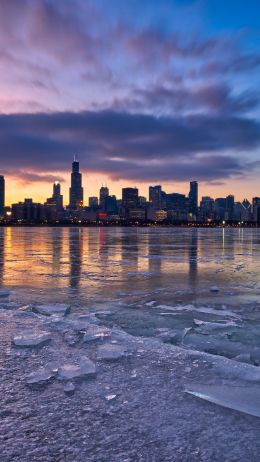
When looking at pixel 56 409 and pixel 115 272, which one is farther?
pixel 115 272

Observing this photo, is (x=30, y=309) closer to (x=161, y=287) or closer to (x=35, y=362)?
(x=35, y=362)

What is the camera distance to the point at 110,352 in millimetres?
4621

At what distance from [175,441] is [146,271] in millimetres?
11172

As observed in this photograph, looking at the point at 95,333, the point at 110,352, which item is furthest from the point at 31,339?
the point at 110,352

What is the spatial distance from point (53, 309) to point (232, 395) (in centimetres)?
448

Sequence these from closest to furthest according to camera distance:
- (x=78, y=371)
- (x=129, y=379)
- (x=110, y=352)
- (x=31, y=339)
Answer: (x=129, y=379) < (x=78, y=371) < (x=110, y=352) < (x=31, y=339)

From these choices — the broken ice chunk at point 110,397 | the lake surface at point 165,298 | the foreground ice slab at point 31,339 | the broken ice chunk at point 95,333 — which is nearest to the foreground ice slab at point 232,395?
the broken ice chunk at point 110,397

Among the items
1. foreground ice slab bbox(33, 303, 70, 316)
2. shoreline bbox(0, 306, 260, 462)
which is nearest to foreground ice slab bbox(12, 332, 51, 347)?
shoreline bbox(0, 306, 260, 462)

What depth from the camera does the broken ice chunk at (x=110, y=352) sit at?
4477 mm

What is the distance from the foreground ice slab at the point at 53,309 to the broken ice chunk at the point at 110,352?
7.41 feet

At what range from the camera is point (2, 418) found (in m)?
2.94

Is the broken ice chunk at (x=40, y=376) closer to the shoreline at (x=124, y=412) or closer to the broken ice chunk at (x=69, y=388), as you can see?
the shoreline at (x=124, y=412)

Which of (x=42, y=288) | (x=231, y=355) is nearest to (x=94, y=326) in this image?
(x=231, y=355)

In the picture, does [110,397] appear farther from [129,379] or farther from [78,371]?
[78,371]
